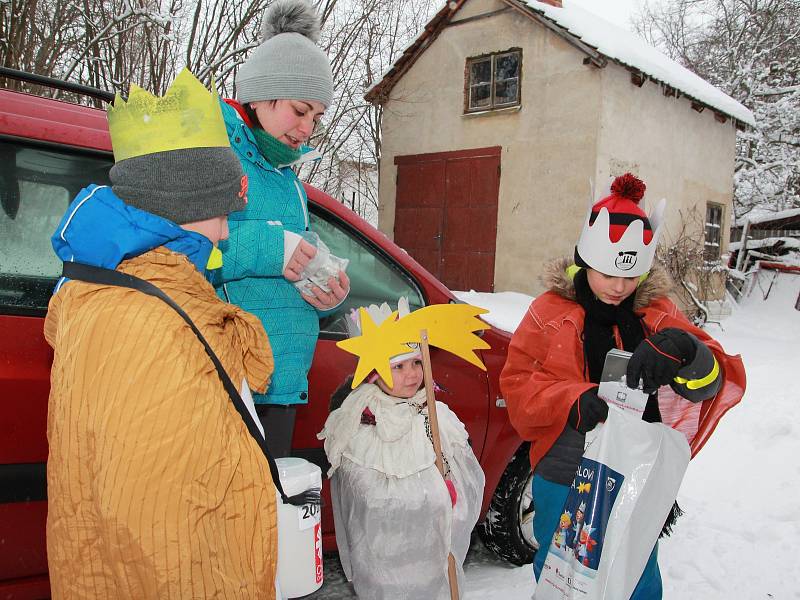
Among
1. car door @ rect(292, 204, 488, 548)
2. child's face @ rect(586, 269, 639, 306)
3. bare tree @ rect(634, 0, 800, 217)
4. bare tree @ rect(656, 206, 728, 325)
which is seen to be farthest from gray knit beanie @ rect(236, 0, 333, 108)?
bare tree @ rect(634, 0, 800, 217)

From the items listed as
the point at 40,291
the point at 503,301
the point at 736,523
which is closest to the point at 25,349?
the point at 40,291

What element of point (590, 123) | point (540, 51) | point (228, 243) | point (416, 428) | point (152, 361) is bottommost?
point (416, 428)

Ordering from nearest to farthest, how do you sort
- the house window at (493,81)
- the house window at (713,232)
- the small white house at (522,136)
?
the small white house at (522,136) → the house window at (493,81) → the house window at (713,232)

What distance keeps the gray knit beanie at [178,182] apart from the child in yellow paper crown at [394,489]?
0.99 meters

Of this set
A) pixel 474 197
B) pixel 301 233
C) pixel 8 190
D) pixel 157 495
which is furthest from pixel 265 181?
pixel 474 197

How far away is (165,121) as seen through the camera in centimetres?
113

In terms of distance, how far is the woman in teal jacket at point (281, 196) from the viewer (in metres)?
1.74

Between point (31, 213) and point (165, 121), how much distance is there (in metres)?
1.12

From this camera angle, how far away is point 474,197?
11.5 metres

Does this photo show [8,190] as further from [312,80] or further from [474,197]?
[474,197]

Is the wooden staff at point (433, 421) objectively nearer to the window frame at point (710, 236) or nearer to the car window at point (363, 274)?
the car window at point (363, 274)

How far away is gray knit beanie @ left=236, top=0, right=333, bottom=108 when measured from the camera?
1.80m

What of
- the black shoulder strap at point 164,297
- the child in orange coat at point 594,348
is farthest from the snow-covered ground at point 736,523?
the black shoulder strap at point 164,297

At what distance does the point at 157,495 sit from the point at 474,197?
10935 millimetres
